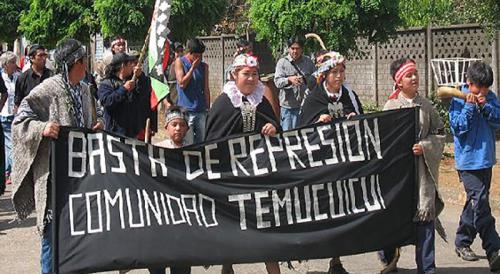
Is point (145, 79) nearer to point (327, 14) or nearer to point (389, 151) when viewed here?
point (389, 151)

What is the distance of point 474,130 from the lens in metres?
7.21

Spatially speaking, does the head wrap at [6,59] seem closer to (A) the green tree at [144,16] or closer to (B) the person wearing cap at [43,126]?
(A) the green tree at [144,16]

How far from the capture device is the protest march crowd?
5.73 m

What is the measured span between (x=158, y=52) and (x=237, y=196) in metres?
2.24

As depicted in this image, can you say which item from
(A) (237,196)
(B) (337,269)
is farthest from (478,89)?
(A) (237,196)

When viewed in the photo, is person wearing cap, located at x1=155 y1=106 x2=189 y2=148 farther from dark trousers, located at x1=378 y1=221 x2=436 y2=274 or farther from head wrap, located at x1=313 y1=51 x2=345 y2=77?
dark trousers, located at x1=378 y1=221 x2=436 y2=274

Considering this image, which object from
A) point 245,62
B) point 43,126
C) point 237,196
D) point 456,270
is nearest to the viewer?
point 43,126

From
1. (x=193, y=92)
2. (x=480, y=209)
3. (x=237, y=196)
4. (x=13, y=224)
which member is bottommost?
(x=13, y=224)

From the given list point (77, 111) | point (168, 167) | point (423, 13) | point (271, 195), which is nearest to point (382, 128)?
point (271, 195)

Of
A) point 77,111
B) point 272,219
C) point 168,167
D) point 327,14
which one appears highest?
point 327,14

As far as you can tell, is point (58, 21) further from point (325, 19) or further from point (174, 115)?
point (174, 115)

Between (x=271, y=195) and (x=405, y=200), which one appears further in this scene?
(x=405, y=200)

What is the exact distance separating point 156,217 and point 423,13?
46.0 feet

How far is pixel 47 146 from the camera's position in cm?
567
